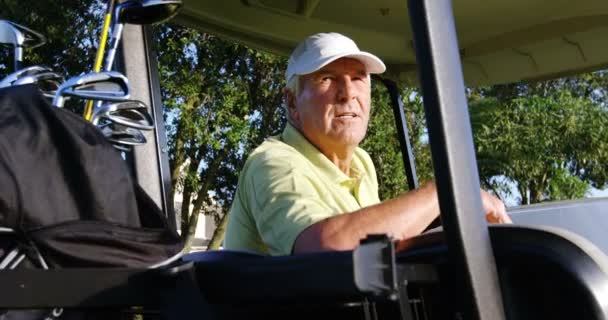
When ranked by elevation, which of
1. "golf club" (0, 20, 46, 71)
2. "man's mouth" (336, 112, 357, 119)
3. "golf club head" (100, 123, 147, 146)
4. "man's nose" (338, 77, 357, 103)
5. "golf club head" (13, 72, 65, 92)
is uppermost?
"golf club" (0, 20, 46, 71)

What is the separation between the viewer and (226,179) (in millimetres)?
12312

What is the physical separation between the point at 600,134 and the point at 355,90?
1259 cm

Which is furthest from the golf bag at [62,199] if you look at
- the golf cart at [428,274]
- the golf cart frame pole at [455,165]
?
the golf cart frame pole at [455,165]

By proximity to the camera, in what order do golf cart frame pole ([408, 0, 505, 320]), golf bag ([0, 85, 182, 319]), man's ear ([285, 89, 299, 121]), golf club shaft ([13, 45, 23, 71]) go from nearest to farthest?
1. golf cart frame pole ([408, 0, 505, 320])
2. golf bag ([0, 85, 182, 319])
3. man's ear ([285, 89, 299, 121])
4. golf club shaft ([13, 45, 23, 71])

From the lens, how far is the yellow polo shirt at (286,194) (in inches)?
65.9

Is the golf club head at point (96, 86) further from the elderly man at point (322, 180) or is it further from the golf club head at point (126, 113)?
the elderly man at point (322, 180)

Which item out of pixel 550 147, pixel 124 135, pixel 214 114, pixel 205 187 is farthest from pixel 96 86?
pixel 550 147

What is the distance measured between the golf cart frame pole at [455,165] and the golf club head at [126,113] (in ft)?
3.77

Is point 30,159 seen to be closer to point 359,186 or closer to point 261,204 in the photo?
point 261,204

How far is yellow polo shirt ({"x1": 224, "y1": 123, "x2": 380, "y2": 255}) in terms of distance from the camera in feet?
5.49

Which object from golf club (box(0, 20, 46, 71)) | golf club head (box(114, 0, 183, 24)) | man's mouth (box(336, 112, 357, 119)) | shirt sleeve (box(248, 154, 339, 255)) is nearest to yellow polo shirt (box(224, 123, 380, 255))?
shirt sleeve (box(248, 154, 339, 255))

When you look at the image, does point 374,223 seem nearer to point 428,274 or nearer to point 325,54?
point 428,274

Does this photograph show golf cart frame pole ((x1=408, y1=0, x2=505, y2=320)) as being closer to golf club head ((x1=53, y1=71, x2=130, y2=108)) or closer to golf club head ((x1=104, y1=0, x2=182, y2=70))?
golf club head ((x1=53, y1=71, x2=130, y2=108))

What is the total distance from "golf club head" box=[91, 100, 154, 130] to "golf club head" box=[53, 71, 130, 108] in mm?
64
